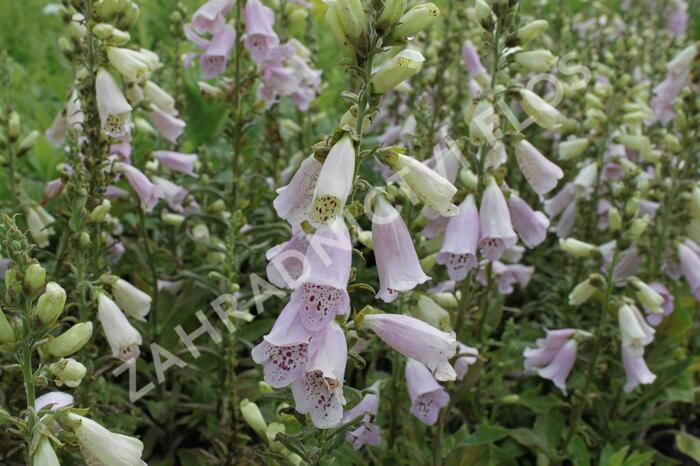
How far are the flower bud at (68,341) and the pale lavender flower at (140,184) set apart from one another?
132cm

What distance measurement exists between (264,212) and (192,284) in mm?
1046

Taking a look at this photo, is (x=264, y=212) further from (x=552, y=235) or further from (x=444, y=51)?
(x=552, y=235)

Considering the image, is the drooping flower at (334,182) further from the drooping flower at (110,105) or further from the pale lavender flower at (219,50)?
the pale lavender flower at (219,50)

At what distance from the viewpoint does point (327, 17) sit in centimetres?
195

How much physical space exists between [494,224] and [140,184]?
1455mm

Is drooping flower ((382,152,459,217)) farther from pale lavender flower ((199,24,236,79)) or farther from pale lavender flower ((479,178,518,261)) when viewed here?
pale lavender flower ((199,24,236,79))

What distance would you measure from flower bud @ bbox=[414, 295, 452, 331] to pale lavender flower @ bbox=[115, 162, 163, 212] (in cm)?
123

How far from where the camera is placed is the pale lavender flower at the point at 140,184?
3.20 metres

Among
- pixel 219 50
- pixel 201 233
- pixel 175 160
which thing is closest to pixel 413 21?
pixel 219 50


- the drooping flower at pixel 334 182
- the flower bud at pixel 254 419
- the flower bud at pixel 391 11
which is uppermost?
the flower bud at pixel 391 11

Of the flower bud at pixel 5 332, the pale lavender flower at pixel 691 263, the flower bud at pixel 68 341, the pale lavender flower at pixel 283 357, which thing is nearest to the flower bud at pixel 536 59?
the pale lavender flower at pixel 691 263

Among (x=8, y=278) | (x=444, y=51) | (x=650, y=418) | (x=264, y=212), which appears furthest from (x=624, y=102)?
(x=8, y=278)

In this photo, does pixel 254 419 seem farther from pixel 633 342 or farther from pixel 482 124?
pixel 633 342

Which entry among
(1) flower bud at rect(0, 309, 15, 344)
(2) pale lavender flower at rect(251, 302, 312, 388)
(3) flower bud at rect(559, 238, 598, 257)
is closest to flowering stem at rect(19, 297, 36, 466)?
(1) flower bud at rect(0, 309, 15, 344)
